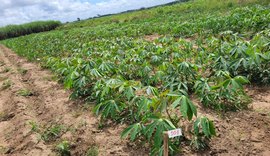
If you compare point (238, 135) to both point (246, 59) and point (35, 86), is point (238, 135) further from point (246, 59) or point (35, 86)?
point (35, 86)

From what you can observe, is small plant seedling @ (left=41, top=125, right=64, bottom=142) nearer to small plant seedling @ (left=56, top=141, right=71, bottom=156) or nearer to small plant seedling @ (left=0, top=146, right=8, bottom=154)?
small plant seedling @ (left=56, top=141, right=71, bottom=156)

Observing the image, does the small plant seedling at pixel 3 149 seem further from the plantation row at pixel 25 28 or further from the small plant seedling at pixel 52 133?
the plantation row at pixel 25 28

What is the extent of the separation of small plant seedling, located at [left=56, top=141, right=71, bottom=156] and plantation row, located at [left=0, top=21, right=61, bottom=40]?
3313cm

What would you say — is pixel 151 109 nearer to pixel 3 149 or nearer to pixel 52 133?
pixel 52 133

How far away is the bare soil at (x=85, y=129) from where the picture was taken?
2.56 meters

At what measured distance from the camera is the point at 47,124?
11.7ft

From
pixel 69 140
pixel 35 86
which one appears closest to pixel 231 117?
pixel 69 140

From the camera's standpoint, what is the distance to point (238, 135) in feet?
8.69

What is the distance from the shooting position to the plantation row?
31.8 m

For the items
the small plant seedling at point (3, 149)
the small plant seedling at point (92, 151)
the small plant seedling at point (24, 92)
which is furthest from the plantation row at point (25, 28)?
the small plant seedling at point (92, 151)

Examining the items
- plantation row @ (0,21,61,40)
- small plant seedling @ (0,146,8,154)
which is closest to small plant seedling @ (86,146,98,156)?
small plant seedling @ (0,146,8,154)

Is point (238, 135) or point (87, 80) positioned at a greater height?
point (87, 80)

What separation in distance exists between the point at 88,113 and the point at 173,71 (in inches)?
55.1

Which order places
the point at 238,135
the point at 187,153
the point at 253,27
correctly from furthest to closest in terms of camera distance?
the point at 253,27 < the point at 238,135 < the point at 187,153
